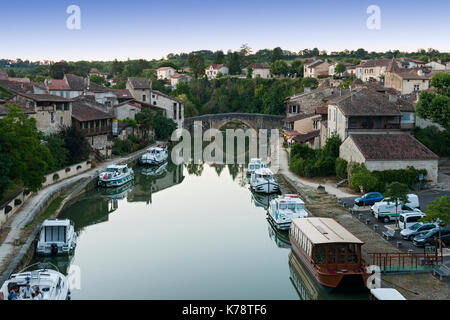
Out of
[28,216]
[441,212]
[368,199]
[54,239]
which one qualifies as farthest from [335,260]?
[28,216]

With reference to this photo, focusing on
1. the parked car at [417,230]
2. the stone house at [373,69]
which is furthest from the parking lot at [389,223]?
the stone house at [373,69]

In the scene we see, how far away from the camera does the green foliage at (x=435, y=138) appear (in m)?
34.9

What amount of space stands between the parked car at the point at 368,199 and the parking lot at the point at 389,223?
0.33 m

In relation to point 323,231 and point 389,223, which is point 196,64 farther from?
point 323,231

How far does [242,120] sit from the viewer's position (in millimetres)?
74125

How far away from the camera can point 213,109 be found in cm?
9312

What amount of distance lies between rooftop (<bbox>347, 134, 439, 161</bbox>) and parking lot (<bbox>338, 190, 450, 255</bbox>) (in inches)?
98.6

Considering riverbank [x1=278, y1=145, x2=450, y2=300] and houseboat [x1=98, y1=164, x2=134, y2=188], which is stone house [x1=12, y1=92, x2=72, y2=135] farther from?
riverbank [x1=278, y1=145, x2=450, y2=300]

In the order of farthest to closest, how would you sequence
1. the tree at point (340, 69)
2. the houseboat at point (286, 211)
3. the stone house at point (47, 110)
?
1. the tree at point (340, 69)
2. the stone house at point (47, 110)
3. the houseboat at point (286, 211)

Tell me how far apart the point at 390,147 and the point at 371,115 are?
3.84m

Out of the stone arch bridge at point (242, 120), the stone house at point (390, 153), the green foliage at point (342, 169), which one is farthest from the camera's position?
the stone arch bridge at point (242, 120)

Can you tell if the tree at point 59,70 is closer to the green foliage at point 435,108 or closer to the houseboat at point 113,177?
the houseboat at point 113,177

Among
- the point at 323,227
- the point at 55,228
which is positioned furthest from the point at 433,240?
the point at 55,228
